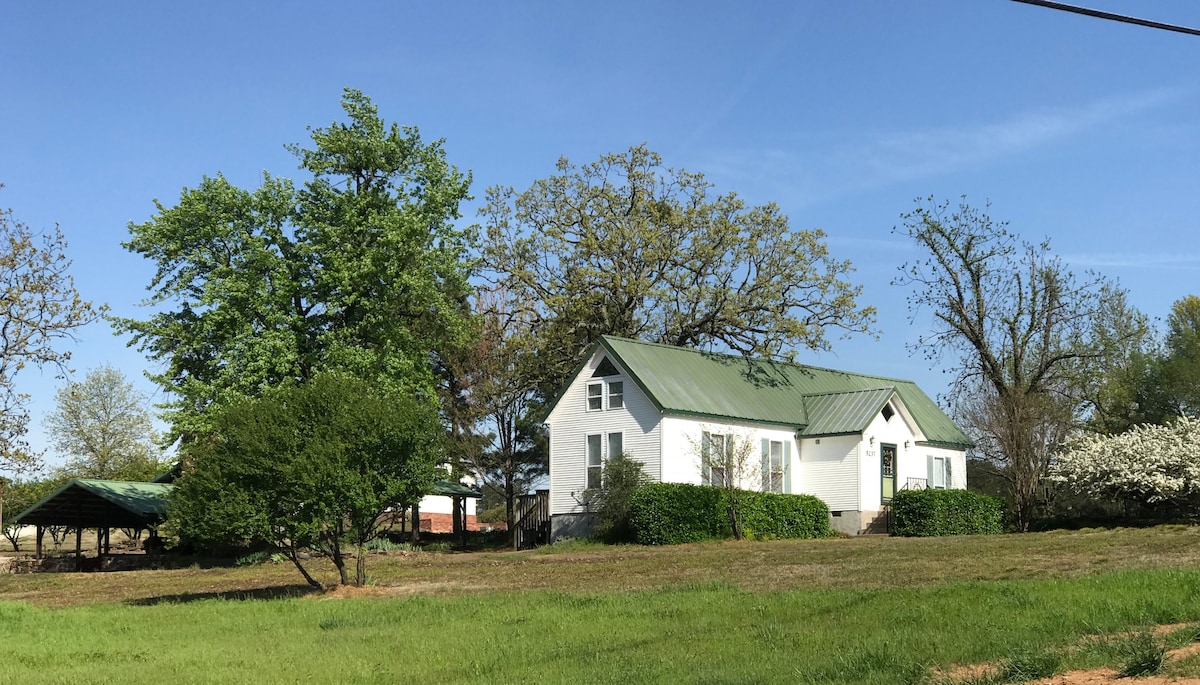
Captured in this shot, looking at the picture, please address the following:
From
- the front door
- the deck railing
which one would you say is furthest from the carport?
the front door

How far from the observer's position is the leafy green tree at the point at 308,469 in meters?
22.4

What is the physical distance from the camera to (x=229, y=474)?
23000 mm

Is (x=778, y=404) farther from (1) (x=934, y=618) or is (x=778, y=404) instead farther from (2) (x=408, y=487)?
(1) (x=934, y=618)

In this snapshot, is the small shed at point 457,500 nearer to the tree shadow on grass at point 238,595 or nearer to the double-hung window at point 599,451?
the double-hung window at point 599,451

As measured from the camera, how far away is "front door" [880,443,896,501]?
4038cm

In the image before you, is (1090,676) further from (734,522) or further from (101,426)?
(101,426)

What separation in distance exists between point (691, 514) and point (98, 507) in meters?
23.4

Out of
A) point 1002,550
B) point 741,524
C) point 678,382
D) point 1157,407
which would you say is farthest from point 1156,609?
point 1157,407

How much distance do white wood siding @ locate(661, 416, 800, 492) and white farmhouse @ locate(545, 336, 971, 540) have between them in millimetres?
32

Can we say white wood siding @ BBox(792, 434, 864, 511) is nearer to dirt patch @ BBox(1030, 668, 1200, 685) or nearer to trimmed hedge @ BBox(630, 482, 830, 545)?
trimmed hedge @ BBox(630, 482, 830, 545)

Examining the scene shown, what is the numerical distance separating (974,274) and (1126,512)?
10.8 metres

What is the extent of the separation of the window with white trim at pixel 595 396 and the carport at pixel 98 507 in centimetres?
1546

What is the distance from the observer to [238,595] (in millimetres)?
25234

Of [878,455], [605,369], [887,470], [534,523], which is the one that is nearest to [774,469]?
[878,455]
